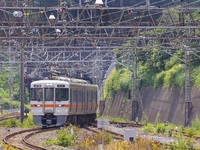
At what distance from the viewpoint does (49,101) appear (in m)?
29.1

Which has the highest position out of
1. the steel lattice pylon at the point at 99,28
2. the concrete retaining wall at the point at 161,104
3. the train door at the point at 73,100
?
the steel lattice pylon at the point at 99,28

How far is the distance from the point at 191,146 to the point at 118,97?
115 ft

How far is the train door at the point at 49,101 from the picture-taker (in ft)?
95.3

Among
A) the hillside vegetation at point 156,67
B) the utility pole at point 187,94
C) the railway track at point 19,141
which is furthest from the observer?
the hillside vegetation at point 156,67

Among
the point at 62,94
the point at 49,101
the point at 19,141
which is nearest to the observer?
the point at 19,141

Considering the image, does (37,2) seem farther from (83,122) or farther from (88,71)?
(83,122)

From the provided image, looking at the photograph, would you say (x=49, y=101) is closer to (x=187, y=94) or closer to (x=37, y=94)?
(x=37, y=94)

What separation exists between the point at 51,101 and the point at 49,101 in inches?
3.4

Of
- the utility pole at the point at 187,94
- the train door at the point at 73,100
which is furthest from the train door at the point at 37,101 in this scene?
the utility pole at the point at 187,94

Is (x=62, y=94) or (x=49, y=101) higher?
(x=62, y=94)

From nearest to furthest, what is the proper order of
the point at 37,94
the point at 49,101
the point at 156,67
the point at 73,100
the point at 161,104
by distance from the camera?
the point at 49,101 → the point at 37,94 → the point at 73,100 → the point at 161,104 → the point at 156,67

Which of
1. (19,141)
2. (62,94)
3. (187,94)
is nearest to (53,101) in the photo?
(62,94)

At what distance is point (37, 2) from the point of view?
196ft

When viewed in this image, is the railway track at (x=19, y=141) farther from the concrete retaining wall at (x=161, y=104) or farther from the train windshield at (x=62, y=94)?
the concrete retaining wall at (x=161, y=104)
